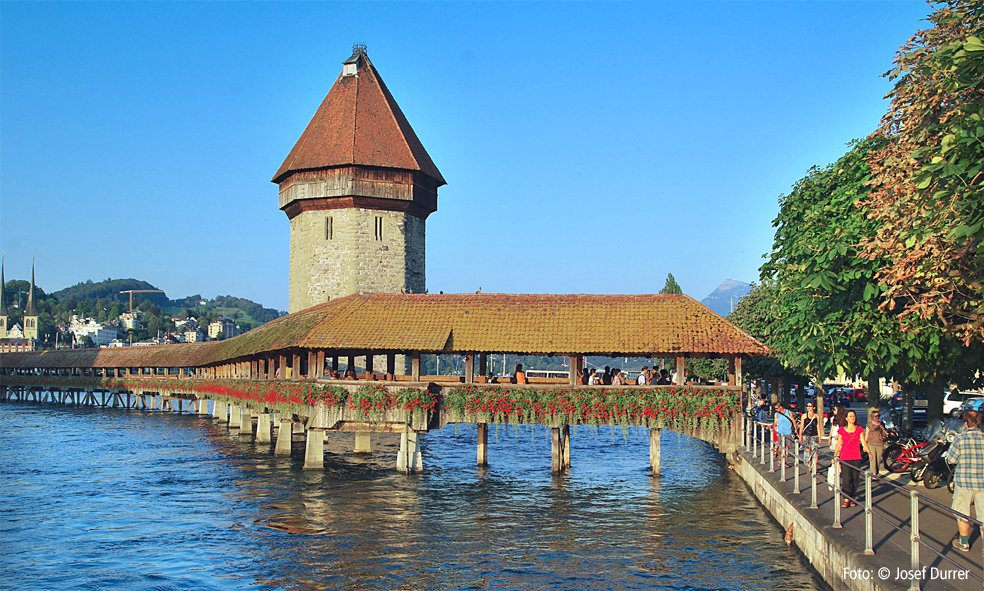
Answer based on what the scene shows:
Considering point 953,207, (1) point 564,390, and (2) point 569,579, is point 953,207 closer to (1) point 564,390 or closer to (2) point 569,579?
(2) point 569,579

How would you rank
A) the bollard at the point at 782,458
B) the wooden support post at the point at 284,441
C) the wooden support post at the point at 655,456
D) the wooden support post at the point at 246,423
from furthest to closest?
the wooden support post at the point at 246,423, the wooden support post at the point at 284,441, the wooden support post at the point at 655,456, the bollard at the point at 782,458

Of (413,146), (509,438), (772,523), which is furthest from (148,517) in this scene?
(413,146)

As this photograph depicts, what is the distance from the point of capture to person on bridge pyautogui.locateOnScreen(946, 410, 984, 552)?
33.3 feet

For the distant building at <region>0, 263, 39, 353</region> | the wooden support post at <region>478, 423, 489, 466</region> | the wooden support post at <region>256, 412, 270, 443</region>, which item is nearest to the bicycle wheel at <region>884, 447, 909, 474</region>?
the wooden support post at <region>478, 423, 489, 466</region>

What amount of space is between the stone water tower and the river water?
15.0 metres

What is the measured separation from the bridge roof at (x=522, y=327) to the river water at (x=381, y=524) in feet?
12.2

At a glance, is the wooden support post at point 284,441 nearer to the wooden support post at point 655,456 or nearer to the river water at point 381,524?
the river water at point 381,524

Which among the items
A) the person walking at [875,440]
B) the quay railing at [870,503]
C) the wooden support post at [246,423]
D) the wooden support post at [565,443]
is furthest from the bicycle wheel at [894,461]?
the wooden support post at [246,423]

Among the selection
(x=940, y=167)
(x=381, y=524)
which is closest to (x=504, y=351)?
(x=381, y=524)

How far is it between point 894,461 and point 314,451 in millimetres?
15378

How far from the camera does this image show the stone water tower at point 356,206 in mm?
44656

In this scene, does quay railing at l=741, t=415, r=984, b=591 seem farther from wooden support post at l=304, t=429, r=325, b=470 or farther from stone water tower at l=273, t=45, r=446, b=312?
stone water tower at l=273, t=45, r=446, b=312

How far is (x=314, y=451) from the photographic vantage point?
2520cm

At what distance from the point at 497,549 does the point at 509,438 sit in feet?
74.1
